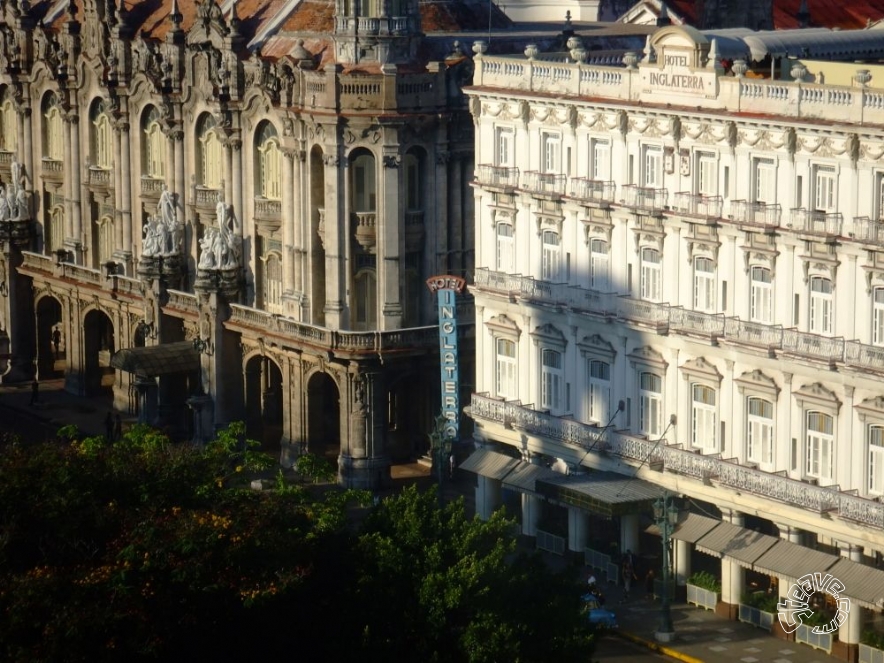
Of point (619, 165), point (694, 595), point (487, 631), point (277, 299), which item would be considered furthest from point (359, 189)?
point (487, 631)

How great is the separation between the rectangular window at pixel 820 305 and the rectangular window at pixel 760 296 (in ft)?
6.95

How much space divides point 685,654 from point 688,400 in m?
10.3

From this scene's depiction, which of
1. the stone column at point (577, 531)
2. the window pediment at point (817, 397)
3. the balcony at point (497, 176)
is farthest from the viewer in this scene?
the balcony at point (497, 176)

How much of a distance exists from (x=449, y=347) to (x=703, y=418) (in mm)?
17786

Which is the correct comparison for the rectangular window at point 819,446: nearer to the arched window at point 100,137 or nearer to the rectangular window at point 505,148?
the rectangular window at point 505,148

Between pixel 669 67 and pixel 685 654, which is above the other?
pixel 669 67

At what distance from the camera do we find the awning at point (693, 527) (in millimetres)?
99125

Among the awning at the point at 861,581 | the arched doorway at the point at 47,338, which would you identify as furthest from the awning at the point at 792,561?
the arched doorway at the point at 47,338

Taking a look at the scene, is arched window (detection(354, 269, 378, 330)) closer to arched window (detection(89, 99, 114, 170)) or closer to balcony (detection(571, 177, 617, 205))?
balcony (detection(571, 177, 617, 205))

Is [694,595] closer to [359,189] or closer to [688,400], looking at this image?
[688,400]

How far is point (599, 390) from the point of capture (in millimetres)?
105188

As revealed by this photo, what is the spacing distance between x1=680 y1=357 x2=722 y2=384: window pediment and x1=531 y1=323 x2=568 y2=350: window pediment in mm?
7189

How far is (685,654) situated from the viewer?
315 feet

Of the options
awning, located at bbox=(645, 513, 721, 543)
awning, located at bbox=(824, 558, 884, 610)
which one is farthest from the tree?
awning, located at bbox=(645, 513, 721, 543)
